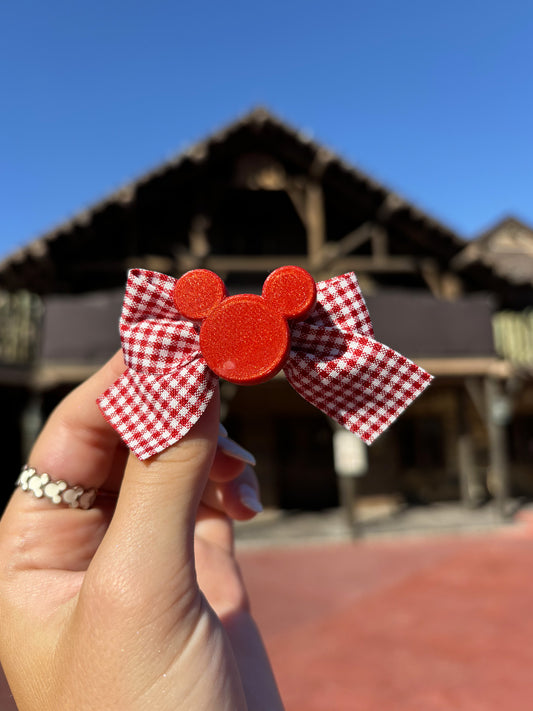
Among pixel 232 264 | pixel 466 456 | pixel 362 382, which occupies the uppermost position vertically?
pixel 232 264

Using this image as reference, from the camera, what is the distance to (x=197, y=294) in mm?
807

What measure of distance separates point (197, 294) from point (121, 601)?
1.45ft

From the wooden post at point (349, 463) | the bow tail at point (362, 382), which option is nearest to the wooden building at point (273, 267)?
the wooden post at point (349, 463)

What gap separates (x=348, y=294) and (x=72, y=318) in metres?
8.63

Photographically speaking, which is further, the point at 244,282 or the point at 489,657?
the point at 244,282

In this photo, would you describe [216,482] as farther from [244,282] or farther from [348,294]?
[244,282]

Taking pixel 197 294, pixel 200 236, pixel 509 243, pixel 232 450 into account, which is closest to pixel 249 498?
pixel 232 450

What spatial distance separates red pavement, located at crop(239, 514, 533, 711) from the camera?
4.20 m

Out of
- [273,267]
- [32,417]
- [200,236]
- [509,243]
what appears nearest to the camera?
[32,417]

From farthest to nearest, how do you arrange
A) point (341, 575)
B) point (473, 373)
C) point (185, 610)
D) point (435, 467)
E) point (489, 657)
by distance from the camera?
point (435, 467), point (473, 373), point (341, 575), point (489, 657), point (185, 610)

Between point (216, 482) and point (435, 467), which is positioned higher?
point (216, 482)

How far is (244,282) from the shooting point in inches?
449

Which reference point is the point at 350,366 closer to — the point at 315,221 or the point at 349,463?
the point at 349,463

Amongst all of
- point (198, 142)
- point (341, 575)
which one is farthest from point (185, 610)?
point (198, 142)
